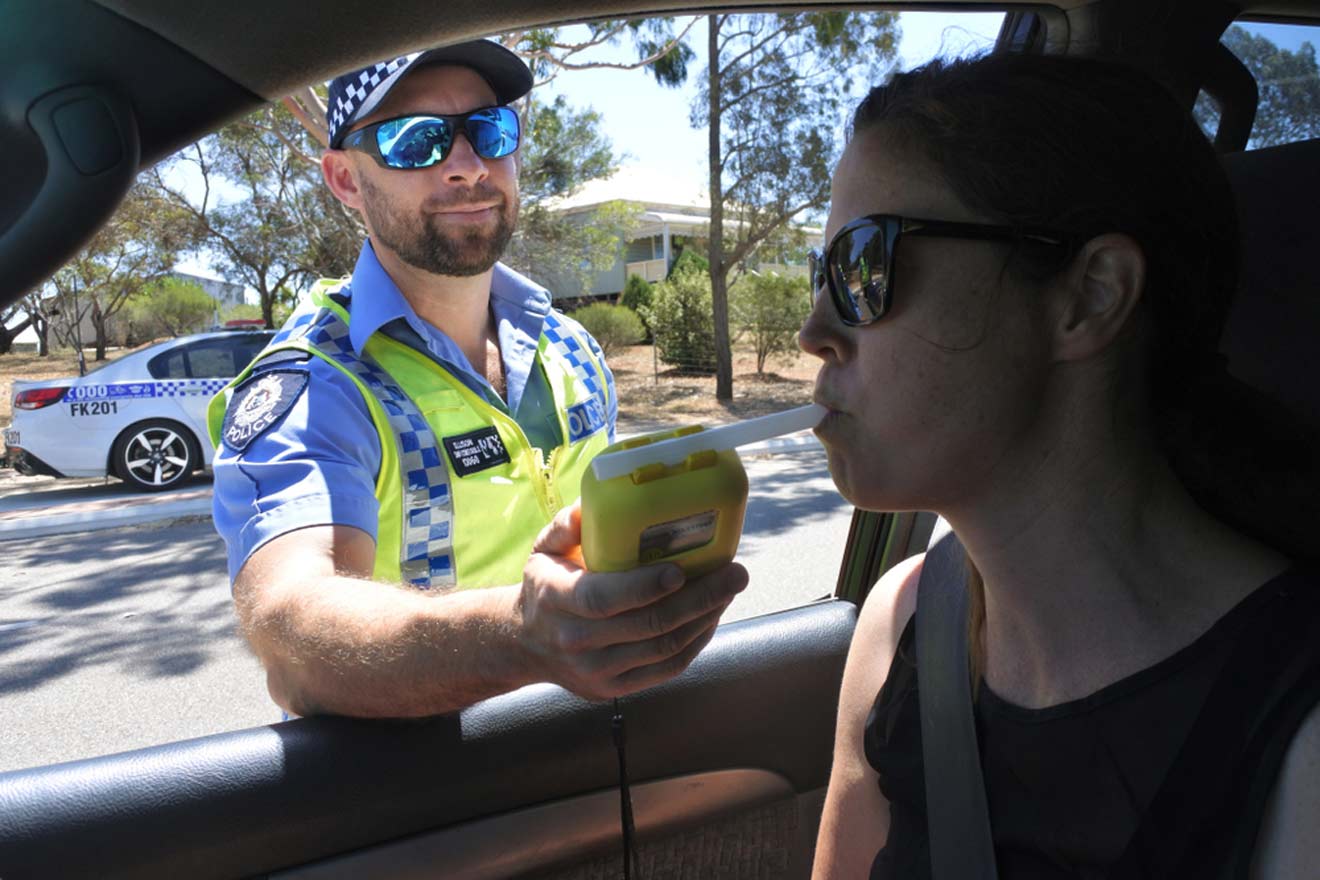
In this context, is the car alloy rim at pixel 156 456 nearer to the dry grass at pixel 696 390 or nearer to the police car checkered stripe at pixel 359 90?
the dry grass at pixel 696 390

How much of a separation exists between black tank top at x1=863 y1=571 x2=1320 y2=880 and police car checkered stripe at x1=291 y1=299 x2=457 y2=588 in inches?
37.5

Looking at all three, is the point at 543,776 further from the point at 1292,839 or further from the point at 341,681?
the point at 1292,839

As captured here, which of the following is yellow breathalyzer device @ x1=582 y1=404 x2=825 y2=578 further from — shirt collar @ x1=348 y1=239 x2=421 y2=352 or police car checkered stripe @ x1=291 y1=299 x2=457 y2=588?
shirt collar @ x1=348 y1=239 x2=421 y2=352

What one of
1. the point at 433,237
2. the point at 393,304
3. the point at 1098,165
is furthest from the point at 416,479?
the point at 1098,165

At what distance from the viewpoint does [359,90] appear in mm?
1866

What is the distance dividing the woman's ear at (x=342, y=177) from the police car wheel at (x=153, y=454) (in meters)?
7.69

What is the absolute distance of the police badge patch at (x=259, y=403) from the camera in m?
1.68

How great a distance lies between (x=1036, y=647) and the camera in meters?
1.27

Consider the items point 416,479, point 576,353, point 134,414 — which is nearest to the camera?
point 416,479

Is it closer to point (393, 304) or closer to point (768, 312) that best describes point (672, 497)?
point (393, 304)

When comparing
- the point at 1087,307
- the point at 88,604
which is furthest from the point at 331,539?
the point at 88,604

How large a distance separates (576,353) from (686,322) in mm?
14194

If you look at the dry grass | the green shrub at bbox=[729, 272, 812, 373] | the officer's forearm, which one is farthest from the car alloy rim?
the green shrub at bbox=[729, 272, 812, 373]

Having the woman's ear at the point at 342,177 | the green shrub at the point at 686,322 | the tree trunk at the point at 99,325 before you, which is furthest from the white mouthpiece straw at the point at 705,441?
the tree trunk at the point at 99,325
